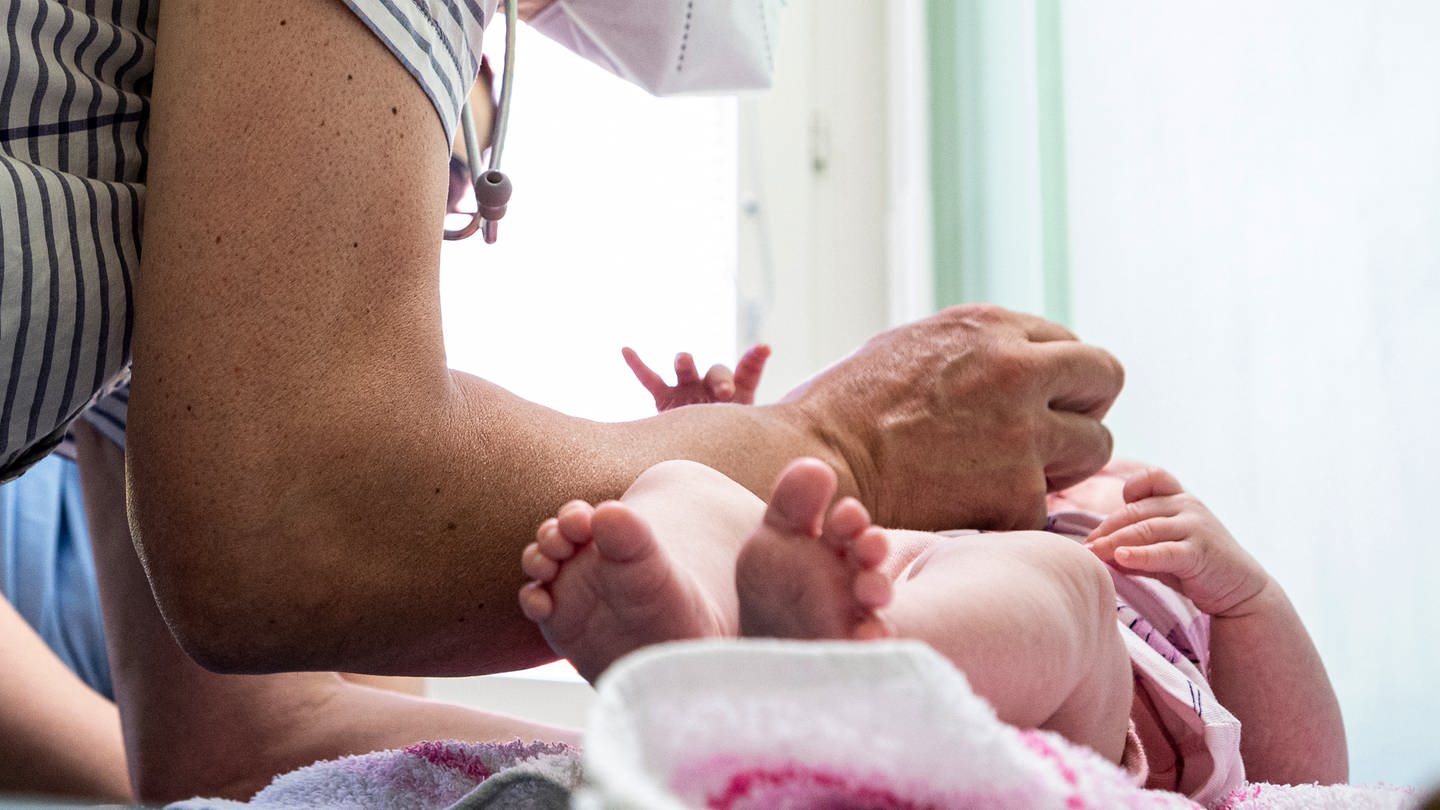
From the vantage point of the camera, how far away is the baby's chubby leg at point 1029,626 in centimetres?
43

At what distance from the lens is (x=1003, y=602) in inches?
17.9

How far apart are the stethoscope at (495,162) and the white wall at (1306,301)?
33.0 inches

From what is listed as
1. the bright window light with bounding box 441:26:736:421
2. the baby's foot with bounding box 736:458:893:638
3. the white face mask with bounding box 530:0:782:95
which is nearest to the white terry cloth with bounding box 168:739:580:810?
the baby's foot with bounding box 736:458:893:638

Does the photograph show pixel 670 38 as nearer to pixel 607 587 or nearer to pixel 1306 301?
pixel 607 587

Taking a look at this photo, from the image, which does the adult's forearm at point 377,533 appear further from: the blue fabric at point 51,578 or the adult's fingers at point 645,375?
the blue fabric at point 51,578

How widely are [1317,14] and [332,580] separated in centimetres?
114

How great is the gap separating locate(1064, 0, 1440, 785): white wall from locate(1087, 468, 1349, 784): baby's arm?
0.22 meters

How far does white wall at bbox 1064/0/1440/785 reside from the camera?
1.04 metres

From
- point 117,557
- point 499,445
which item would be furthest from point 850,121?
point 499,445

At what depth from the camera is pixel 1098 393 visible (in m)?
0.86

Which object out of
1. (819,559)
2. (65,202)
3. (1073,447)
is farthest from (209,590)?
(1073,447)

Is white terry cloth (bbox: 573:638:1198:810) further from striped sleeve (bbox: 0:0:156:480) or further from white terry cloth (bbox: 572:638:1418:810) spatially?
striped sleeve (bbox: 0:0:156:480)

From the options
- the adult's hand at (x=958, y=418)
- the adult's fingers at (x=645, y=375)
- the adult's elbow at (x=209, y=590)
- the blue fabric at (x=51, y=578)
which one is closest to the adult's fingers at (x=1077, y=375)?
the adult's hand at (x=958, y=418)

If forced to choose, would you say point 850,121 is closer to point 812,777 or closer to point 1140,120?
point 1140,120
